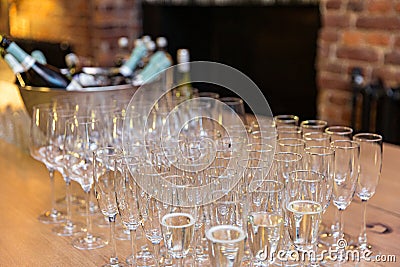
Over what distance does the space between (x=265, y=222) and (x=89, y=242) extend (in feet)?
1.21

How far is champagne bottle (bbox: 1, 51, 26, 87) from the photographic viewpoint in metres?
1.41

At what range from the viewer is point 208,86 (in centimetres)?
384

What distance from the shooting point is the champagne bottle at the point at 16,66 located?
55.6 inches

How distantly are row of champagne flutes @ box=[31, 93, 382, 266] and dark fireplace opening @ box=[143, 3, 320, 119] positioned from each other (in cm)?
207

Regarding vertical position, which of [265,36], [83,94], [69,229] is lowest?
[69,229]

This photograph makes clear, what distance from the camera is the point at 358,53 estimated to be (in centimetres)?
251

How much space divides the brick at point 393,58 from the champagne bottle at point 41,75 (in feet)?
4.71

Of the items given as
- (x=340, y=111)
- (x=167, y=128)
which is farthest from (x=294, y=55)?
(x=167, y=128)

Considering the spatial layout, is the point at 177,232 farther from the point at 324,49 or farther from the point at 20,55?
the point at 324,49

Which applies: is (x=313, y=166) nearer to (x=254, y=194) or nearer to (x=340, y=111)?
(x=254, y=194)

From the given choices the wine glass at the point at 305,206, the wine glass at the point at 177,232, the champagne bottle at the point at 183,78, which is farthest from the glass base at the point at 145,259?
the champagne bottle at the point at 183,78

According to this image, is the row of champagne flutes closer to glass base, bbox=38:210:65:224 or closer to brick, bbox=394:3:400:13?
glass base, bbox=38:210:65:224

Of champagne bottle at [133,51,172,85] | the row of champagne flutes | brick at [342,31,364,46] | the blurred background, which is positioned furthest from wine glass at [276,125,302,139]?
brick at [342,31,364,46]

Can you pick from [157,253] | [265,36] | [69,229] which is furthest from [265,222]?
[265,36]
